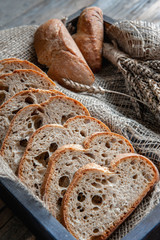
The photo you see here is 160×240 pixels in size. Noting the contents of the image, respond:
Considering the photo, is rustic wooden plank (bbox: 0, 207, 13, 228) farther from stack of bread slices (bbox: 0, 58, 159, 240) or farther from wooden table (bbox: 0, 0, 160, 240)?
wooden table (bbox: 0, 0, 160, 240)

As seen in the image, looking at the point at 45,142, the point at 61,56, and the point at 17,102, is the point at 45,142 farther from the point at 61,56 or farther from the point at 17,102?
the point at 61,56

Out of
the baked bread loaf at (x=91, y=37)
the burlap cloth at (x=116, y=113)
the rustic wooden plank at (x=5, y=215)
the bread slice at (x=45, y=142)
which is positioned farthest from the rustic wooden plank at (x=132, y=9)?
the rustic wooden plank at (x=5, y=215)

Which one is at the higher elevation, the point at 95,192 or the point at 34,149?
the point at 34,149

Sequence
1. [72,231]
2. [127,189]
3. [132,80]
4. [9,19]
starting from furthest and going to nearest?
1. [9,19]
2. [132,80]
3. [127,189]
4. [72,231]

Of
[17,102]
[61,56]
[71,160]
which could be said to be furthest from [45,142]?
[61,56]

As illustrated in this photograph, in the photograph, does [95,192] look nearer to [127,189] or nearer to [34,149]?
[127,189]

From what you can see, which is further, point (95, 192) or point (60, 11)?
point (60, 11)

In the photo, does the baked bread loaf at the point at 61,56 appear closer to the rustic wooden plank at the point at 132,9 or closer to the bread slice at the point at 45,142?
the bread slice at the point at 45,142

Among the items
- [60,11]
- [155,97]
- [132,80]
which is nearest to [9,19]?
[60,11]
